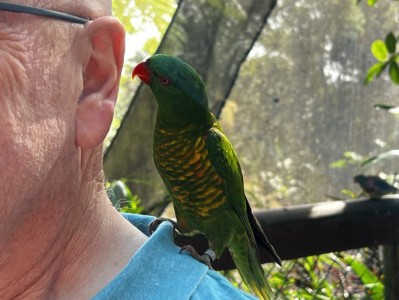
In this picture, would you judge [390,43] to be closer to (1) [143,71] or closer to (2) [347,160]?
(2) [347,160]

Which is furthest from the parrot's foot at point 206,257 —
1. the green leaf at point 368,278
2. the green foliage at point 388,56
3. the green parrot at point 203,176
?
the green foliage at point 388,56

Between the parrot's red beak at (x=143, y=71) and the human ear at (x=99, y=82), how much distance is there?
42 cm

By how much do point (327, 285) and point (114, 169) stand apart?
640 mm

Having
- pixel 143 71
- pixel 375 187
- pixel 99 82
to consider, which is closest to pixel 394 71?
pixel 375 187

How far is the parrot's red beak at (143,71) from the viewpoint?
3.86ft

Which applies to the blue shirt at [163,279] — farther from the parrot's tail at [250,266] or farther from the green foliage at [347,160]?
the green foliage at [347,160]

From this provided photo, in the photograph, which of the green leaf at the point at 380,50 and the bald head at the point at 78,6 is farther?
the green leaf at the point at 380,50

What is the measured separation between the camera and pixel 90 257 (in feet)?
2.58

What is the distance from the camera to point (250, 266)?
129cm

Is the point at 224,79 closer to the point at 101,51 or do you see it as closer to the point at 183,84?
the point at 183,84

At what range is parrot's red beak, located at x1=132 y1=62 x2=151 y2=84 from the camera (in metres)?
1.18

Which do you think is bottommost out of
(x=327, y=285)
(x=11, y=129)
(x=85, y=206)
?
(x=327, y=285)

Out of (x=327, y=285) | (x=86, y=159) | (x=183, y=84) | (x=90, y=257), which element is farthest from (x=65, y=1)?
(x=327, y=285)

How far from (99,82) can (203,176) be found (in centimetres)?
61
